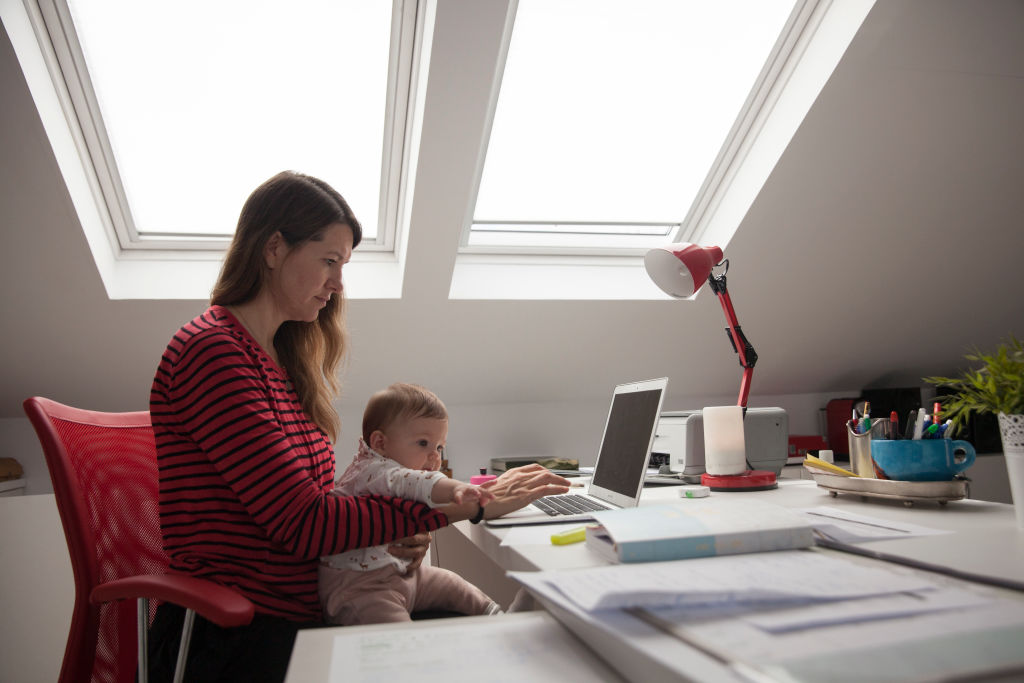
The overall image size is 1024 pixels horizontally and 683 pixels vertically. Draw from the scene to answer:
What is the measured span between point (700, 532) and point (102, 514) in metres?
1.04

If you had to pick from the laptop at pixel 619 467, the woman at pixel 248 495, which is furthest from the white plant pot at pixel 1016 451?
the woman at pixel 248 495

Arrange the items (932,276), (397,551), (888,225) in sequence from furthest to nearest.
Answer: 1. (932,276)
2. (888,225)
3. (397,551)

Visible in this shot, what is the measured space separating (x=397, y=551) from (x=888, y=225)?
2.57m

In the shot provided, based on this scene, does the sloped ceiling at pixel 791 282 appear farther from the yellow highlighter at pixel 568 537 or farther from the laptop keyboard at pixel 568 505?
the yellow highlighter at pixel 568 537

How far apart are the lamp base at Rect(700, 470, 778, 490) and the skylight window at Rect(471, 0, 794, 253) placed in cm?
164

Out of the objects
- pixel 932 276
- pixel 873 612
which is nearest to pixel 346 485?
pixel 873 612

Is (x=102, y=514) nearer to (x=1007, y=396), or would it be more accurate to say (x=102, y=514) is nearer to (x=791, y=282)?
(x=1007, y=396)

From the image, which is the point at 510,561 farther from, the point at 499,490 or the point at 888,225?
the point at 888,225

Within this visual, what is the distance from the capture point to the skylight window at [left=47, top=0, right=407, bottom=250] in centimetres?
230

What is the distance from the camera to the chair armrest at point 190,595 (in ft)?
2.97

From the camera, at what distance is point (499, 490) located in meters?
1.35

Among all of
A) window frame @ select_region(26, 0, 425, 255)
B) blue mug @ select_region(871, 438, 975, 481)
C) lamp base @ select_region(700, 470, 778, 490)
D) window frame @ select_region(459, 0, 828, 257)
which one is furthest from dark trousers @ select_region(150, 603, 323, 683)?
window frame @ select_region(459, 0, 828, 257)

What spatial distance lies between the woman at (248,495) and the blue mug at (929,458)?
2.18 feet

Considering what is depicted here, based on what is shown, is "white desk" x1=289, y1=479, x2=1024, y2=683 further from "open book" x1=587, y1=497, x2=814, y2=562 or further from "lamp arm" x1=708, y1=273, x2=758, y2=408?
"lamp arm" x1=708, y1=273, x2=758, y2=408
